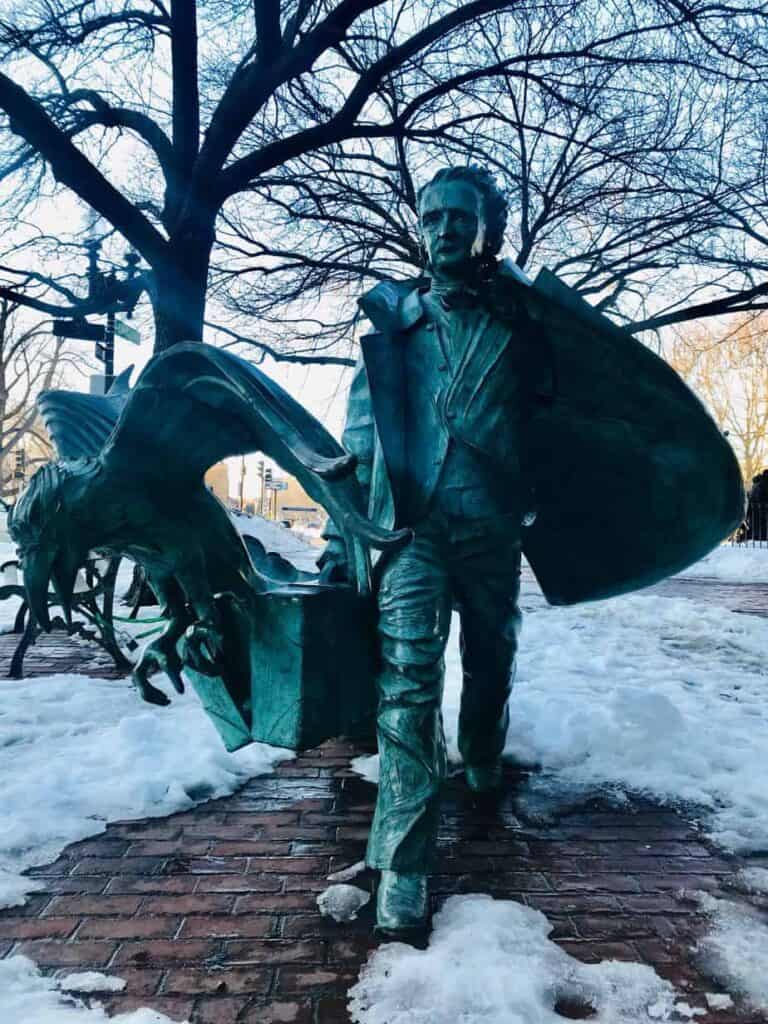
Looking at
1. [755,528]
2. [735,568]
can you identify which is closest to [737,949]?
[735,568]

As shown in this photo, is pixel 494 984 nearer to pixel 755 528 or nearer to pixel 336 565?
pixel 336 565

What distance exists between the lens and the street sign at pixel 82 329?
978 cm

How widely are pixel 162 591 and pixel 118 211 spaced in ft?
19.1

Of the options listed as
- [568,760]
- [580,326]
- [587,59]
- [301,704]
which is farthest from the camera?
[587,59]

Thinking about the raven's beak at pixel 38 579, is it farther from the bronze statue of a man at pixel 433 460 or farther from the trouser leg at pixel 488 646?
the trouser leg at pixel 488 646

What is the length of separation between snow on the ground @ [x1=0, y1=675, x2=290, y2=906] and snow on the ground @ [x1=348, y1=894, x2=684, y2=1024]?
1.20 meters

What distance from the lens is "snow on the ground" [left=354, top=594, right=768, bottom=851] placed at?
11.5 feet

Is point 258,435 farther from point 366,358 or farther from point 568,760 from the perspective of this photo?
point 568,760

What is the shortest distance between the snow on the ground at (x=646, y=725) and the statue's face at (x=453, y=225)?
2.20 m

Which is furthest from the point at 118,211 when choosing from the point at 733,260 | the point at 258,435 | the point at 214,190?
the point at 733,260

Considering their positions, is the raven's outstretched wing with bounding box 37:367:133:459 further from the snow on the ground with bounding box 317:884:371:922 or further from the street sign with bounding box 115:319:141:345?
the street sign with bounding box 115:319:141:345

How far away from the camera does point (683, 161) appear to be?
9.74m

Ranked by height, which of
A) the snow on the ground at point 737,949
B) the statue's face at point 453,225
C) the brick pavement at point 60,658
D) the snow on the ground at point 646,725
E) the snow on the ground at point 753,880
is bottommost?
the brick pavement at point 60,658

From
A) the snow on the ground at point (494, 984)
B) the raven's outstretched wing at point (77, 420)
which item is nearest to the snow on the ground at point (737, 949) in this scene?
the snow on the ground at point (494, 984)
